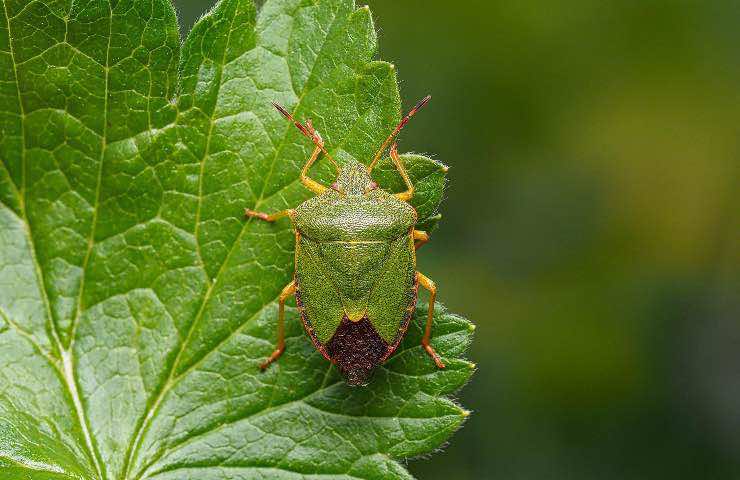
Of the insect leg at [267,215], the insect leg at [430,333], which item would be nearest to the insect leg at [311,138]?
the insect leg at [267,215]

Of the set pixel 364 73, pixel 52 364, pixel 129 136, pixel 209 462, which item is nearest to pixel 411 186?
pixel 364 73

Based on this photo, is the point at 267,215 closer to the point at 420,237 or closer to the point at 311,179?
the point at 311,179

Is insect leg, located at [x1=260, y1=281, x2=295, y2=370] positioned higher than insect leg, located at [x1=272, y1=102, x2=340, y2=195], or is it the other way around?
insect leg, located at [x1=272, y1=102, x2=340, y2=195]

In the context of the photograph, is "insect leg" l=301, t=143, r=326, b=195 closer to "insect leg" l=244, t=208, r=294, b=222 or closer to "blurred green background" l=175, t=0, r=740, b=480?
"insect leg" l=244, t=208, r=294, b=222

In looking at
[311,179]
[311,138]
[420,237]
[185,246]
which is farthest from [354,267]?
[185,246]

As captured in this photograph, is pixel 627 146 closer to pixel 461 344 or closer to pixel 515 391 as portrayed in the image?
pixel 515 391

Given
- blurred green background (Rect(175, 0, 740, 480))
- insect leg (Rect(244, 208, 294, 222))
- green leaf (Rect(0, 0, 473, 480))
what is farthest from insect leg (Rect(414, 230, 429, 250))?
blurred green background (Rect(175, 0, 740, 480))
